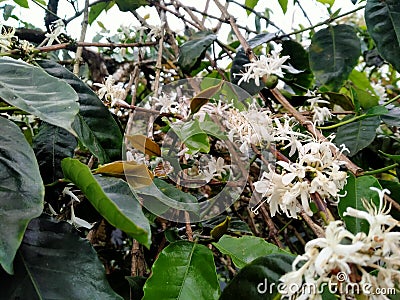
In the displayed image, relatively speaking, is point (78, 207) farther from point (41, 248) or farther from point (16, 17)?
point (16, 17)

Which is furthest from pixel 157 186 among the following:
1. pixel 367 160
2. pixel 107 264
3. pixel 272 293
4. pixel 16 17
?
pixel 16 17

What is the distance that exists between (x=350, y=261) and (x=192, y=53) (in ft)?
2.11

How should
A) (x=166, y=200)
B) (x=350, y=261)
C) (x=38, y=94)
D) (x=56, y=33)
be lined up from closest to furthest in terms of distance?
(x=350, y=261)
(x=38, y=94)
(x=166, y=200)
(x=56, y=33)

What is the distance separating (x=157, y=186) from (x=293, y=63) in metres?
0.61

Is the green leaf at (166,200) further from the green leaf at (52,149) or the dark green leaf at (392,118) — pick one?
the dark green leaf at (392,118)

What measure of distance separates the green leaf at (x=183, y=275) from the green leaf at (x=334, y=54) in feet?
1.67

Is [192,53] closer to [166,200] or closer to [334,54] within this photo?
[334,54]

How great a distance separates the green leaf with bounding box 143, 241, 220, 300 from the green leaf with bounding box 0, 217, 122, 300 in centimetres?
6

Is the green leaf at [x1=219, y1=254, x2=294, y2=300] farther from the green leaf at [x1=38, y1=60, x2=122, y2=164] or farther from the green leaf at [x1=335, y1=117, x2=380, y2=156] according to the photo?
the green leaf at [x1=335, y1=117, x2=380, y2=156]

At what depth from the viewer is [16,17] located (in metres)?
1.41

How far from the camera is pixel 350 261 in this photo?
1.11 feet

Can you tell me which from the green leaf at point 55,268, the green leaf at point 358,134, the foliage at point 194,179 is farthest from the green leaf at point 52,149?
the green leaf at point 358,134

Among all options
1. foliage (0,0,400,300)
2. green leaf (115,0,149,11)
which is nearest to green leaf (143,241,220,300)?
foliage (0,0,400,300)

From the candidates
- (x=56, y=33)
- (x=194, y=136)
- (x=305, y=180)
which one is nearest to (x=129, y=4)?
(x=56, y=33)
